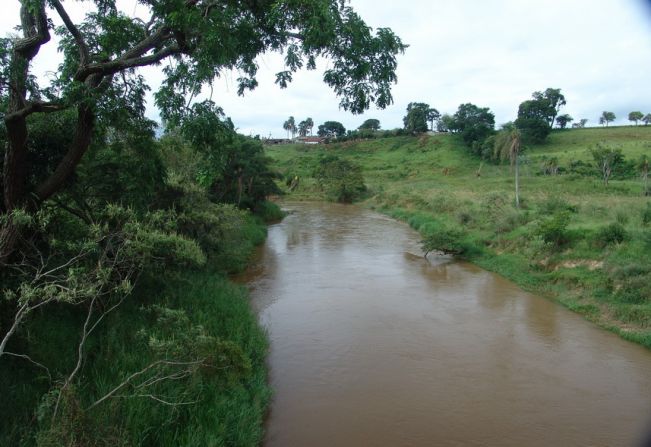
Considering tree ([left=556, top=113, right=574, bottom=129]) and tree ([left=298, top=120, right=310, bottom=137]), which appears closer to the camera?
tree ([left=556, top=113, right=574, bottom=129])

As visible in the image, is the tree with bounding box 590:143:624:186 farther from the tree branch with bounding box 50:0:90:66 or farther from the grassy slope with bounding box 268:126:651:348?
the tree branch with bounding box 50:0:90:66

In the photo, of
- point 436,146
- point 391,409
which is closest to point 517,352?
point 391,409

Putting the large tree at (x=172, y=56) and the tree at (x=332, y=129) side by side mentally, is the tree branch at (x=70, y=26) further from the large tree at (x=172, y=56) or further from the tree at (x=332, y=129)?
the tree at (x=332, y=129)

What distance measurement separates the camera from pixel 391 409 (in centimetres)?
814

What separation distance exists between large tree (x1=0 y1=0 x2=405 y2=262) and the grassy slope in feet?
33.4

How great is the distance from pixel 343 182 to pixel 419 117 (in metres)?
43.5

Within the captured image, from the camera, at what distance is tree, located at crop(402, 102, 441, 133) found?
83688mm

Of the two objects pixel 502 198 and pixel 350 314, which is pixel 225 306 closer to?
pixel 350 314

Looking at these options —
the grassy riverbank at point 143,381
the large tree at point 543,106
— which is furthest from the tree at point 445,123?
the grassy riverbank at point 143,381

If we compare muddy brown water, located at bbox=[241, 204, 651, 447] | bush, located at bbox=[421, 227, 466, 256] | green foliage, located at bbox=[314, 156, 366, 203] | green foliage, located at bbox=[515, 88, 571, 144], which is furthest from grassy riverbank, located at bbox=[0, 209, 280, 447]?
green foliage, located at bbox=[515, 88, 571, 144]

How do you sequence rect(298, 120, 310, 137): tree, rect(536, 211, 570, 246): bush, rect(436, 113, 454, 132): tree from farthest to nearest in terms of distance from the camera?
1. rect(298, 120, 310, 137): tree
2. rect(436, 113, 454, 132): tree
3. rect(536, 211, 570, 246): bush

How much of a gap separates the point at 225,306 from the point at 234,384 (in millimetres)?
3265

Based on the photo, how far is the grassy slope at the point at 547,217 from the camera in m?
13.1

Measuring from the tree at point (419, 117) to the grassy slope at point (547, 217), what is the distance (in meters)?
21.1
